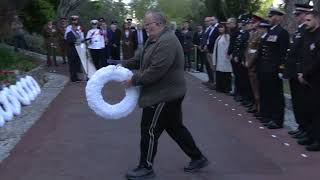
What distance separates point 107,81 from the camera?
677 centimetres

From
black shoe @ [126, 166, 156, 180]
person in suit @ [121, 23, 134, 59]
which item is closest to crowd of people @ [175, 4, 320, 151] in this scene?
black shoe @ [126, 166, 156, 180]

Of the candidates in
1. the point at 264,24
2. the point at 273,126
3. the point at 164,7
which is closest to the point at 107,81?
the point at 273,126

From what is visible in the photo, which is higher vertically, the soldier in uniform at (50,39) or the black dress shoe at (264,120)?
the soldier in uniform at (50,39)

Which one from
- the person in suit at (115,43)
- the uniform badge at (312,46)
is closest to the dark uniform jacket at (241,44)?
the uniform badge at (312,46)

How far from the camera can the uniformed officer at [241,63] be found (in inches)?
485

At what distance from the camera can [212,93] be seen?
15000 mm

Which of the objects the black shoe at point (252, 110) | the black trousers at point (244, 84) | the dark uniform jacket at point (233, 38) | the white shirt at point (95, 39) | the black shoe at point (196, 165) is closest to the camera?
the black shoe at point (196, 165)

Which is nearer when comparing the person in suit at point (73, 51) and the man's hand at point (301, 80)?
the man's hand at point (301, 80)

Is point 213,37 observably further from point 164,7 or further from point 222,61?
point 164,7

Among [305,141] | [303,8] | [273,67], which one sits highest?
[303,8]

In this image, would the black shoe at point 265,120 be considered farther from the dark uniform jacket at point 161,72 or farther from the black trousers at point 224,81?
the black trousers at point 224,81

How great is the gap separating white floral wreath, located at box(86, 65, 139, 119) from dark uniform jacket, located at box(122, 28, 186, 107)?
16 cm

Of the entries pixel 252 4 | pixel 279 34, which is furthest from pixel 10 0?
pixel 252 4

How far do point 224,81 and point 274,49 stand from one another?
16.6ft
